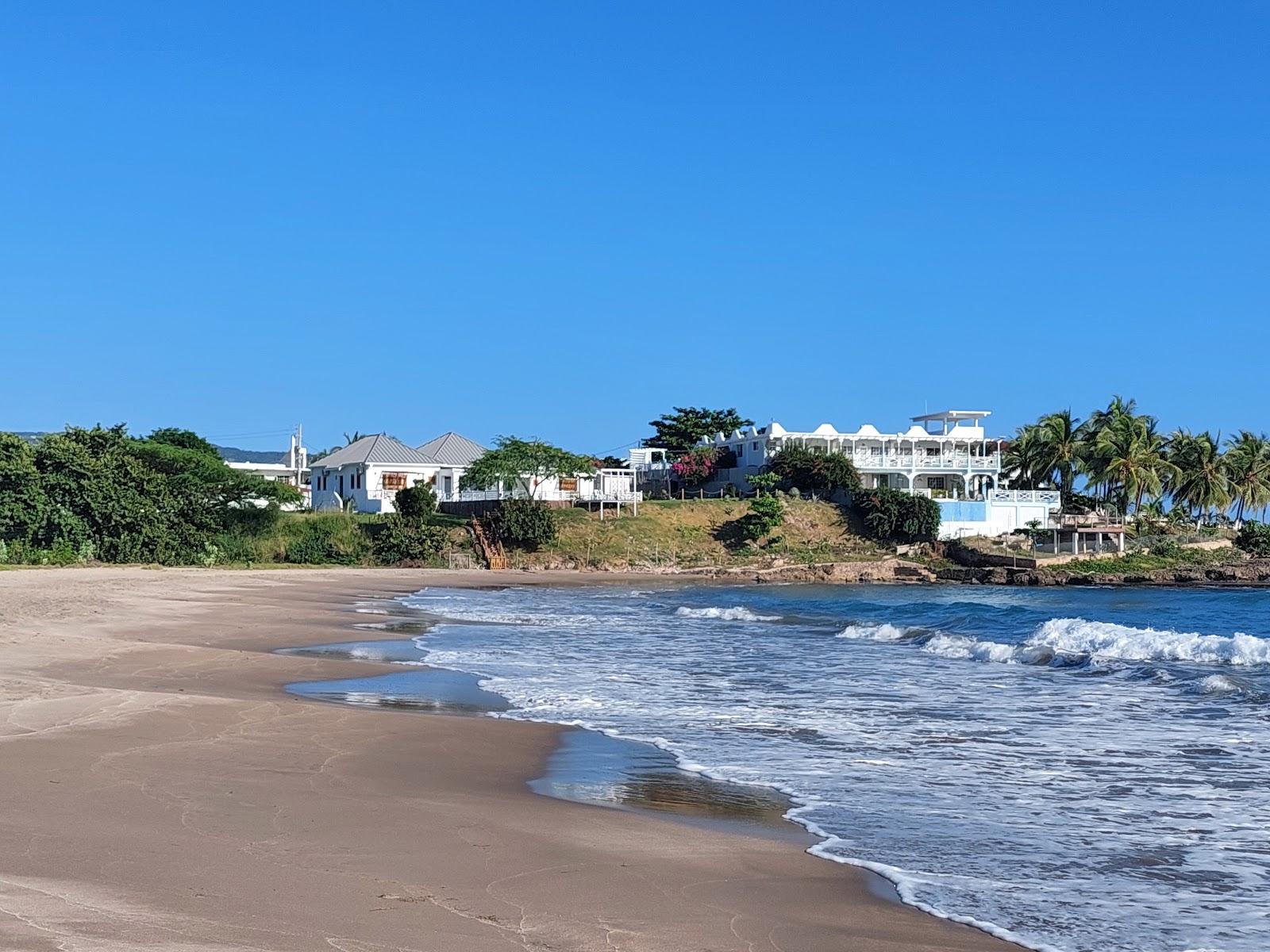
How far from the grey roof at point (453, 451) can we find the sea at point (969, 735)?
42.4 m

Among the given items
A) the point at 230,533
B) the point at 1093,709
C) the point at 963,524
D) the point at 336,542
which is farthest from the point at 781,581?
the point at 1093,709

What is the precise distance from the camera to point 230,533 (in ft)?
166

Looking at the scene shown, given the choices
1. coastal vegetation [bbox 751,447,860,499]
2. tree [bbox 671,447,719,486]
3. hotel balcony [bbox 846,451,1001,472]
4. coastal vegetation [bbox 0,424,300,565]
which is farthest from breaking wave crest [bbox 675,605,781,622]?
tree [bbox 671,447,719,486]

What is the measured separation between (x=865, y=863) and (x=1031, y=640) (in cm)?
1855

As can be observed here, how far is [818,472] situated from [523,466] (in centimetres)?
1743

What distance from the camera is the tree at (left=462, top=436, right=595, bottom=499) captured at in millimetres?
62844

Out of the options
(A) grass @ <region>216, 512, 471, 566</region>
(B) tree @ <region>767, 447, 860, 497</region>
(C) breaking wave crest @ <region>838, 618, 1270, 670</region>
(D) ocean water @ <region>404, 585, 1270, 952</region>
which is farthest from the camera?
(B) tree @ <region>767, 447, 860, 497</region>

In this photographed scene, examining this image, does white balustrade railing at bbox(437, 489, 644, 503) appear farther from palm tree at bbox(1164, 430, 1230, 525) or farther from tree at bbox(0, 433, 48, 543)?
palm tree at bbox(1164, 430, 1230, 525)

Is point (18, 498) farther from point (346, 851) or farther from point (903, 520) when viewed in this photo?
point (903, 520)

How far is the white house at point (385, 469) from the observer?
223 feet

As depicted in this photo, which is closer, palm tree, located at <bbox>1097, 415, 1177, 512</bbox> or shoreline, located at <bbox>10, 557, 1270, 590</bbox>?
shoreline, located at <bbox>10, 557, 1270, 590</bbox>

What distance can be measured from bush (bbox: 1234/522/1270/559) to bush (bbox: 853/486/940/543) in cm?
1889

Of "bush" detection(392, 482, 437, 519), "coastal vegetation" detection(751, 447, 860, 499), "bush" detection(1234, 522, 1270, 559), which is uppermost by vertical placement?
"coastal vegetation" detection(751, 447, 860, 499)

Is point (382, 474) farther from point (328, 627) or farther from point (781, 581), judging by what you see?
point (328, 627)
